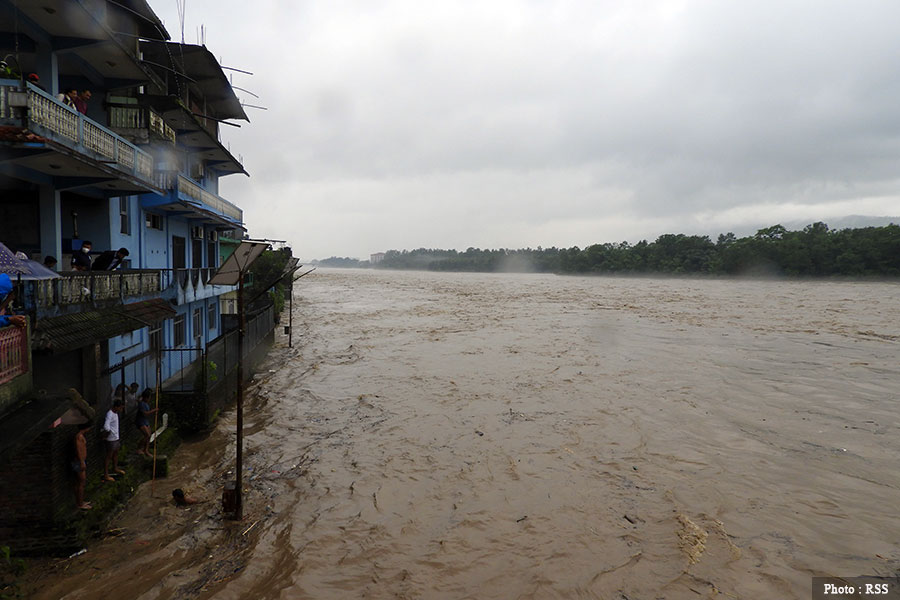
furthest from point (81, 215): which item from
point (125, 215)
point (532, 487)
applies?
point (532, 487)

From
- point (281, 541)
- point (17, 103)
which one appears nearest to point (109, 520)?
point (281, 541)

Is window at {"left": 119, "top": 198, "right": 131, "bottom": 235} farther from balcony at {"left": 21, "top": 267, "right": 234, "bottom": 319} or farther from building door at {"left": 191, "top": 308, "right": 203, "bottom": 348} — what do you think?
building door at {"left": 191, "top": 308, "right": 203, "bottom": 348}

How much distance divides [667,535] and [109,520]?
8.93m

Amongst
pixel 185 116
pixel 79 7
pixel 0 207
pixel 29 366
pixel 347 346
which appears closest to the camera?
pixel 29 366

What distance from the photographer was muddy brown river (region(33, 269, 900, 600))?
23.6ft

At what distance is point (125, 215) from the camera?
13.7 metres

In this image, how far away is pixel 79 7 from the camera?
31.2 feet

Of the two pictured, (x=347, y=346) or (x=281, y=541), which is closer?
(x=281, y=541)

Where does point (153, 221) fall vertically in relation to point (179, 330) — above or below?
above

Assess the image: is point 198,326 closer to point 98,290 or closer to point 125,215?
point 125,215

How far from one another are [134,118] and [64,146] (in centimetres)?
663

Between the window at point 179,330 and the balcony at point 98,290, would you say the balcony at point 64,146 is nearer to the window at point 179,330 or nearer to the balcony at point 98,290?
the balcony at point 98,290

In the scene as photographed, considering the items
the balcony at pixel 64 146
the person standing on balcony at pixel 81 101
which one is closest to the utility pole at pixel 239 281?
the balcony at pixel 64 146

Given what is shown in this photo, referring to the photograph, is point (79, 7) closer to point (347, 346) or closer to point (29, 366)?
point (29, 366)
